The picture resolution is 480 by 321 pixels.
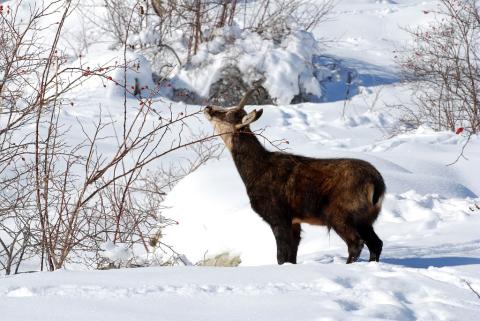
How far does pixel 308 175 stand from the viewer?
6160 mm

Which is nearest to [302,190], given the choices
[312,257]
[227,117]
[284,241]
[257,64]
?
[284,241]

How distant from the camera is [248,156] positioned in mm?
6566

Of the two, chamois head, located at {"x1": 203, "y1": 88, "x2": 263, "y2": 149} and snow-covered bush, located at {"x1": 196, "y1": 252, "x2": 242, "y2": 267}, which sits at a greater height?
chamois head, located at {"x1": 203, "y1": 88, "x2": 263, "y2": 149}

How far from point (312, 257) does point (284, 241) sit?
1.44 ft

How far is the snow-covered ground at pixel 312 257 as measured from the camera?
353 centimetres

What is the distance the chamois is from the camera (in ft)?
19.4

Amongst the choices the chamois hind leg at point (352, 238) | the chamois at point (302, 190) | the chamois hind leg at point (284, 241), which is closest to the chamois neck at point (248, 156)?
the chamois at point (302, 190)

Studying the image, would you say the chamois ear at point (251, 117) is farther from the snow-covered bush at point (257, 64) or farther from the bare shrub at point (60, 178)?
the snow-covered bush at point (257, 64)

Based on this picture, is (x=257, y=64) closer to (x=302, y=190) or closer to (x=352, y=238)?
(x=302, y=190)

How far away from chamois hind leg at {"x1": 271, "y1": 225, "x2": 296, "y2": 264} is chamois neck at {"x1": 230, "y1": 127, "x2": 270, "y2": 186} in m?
0.49

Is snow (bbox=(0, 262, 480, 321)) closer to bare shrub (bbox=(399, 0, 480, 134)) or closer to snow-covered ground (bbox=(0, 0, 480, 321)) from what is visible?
snow-covered ground (bbox=(0, 0, 480, 321))

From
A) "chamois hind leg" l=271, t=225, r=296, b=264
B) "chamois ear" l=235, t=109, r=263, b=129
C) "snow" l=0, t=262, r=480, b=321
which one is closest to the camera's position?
"snow" l=0, t=262, r=480, b=321

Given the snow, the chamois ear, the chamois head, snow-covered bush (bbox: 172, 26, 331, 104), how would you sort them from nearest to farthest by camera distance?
the snow
the chamois ear
the chamois head
snow-covered bush (bbox: 172, 26, 331, 104)

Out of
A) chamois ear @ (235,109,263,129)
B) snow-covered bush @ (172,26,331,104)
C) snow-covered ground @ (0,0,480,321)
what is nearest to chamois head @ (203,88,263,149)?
chamois ear @ (235,109,263,129)
